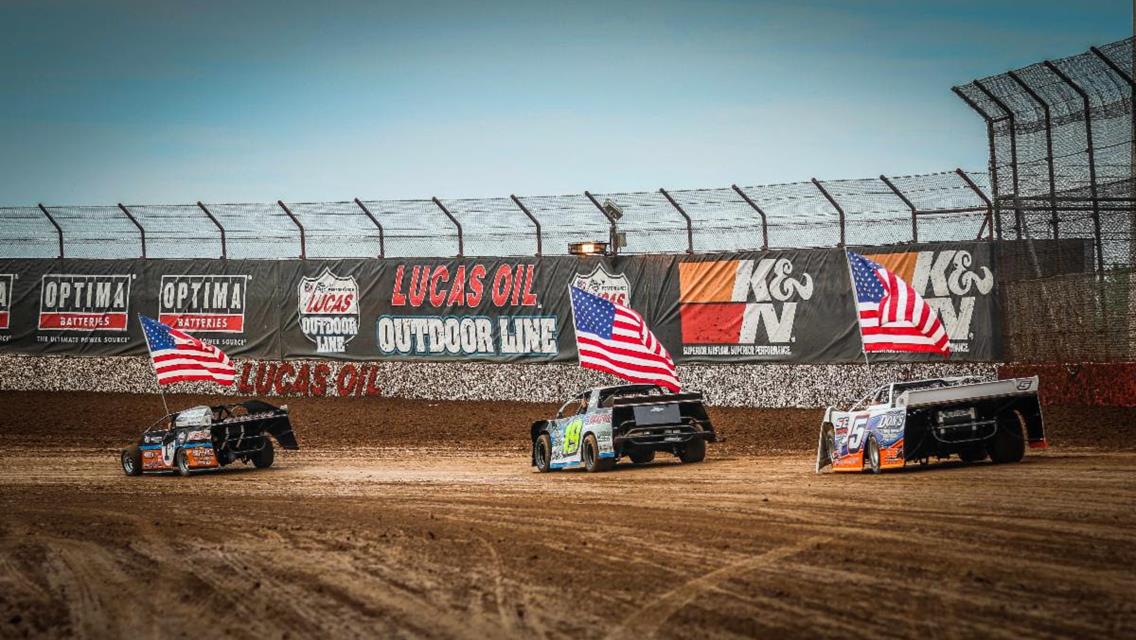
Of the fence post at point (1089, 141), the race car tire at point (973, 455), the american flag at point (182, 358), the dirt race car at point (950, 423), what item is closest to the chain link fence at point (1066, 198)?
the fence post at point (1089, 141)

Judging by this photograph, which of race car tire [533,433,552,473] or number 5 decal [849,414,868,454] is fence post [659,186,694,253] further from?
number 5 decal [849,414,868,454]

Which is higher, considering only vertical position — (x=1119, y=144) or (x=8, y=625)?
(x=1119, y=144)

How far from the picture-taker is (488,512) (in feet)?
40.3

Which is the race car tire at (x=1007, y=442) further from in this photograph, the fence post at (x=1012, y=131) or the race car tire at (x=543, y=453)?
the fence post at (x=1012, y=131)

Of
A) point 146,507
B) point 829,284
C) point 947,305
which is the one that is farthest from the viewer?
point 829,284

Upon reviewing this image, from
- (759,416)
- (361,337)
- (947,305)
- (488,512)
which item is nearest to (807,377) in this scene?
(759,416)

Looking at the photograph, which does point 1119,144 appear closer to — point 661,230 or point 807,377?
point 807,377

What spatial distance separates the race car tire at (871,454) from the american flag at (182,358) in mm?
10012

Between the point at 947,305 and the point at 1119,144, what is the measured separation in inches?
158

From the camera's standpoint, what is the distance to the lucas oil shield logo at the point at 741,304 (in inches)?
963

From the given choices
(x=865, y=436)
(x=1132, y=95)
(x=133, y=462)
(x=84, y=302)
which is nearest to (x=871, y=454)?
(x=865, y=436)

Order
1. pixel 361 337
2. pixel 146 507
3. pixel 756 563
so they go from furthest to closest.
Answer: pixel 361 337, pixel 146 507, pixel 756 563

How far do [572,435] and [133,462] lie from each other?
649 cm

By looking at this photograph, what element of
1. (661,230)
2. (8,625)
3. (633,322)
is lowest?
(8,625)
